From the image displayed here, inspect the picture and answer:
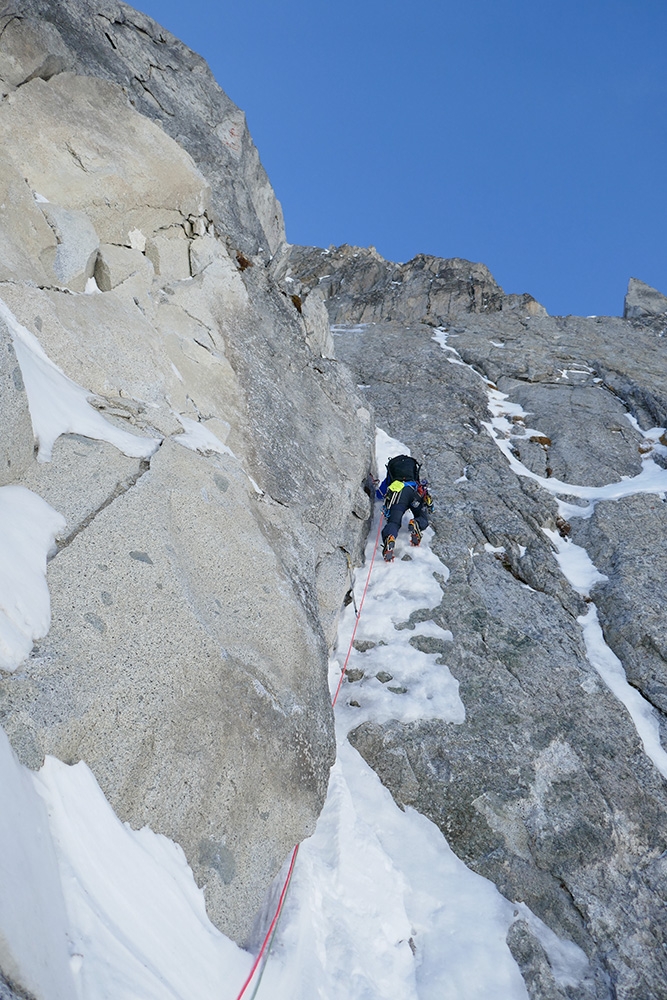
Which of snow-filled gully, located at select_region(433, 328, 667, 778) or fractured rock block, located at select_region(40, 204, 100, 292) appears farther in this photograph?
fractured rock block, located at select_region(40, 204, 100, 292)

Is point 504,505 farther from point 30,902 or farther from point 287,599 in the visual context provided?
point 30,902

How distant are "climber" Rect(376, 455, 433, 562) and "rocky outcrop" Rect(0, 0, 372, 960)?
595mm

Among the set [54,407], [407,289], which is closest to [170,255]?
[54,407]

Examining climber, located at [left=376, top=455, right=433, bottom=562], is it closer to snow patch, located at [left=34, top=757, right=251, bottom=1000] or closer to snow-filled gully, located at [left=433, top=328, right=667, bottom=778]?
snow-filled gully, located at [left=433, top=328, right=667, bottom=778]

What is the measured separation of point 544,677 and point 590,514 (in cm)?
618

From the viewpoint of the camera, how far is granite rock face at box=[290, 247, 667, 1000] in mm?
7051

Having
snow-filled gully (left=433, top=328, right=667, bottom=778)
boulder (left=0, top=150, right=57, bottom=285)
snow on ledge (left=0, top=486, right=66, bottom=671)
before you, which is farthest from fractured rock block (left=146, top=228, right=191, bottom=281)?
snow-filled gully (left=433, top=328, right=667, bottom=778)

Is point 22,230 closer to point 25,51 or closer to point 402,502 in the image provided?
point 25,51

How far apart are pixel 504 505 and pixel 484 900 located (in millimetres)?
8996

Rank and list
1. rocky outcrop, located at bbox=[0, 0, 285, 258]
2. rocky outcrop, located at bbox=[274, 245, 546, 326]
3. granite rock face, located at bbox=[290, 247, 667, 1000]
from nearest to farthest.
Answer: granite rock face, located at bbox=[290, 247, 667, 1000] → rocky outcrop, located at bbox=[0, 0, 285, 258] → rocky outcrop, located at bbox=[274, 245, 546, 326]

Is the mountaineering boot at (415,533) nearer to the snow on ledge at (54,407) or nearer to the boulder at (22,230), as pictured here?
the snow on ledge at (54,407)

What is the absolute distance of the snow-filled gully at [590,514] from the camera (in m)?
9.56

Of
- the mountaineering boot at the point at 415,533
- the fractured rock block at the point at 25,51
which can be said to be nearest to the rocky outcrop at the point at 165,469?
the fractured rock block at the point at 25,51

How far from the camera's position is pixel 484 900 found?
22.5 feet
